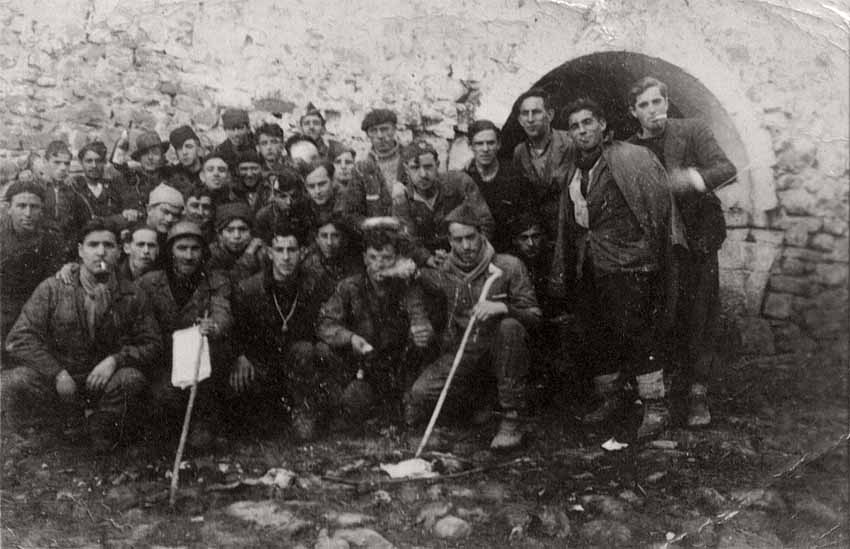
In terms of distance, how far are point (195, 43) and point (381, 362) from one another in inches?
65.9

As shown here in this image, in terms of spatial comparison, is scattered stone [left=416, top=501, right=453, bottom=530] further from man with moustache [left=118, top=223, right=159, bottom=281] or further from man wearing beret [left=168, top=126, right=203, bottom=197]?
man wearing beret [left=168, top=126, right=203, bottom=197]

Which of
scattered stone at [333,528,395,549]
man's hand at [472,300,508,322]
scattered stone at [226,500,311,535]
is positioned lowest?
scattered stone at [333,528,395,549]

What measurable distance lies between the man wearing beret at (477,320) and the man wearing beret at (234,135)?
991 mm

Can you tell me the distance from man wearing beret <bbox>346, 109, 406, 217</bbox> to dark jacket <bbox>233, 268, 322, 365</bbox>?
1.43ft

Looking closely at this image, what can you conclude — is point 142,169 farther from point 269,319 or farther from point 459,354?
point 459,354

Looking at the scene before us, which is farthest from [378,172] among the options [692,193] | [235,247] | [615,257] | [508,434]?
[692,193]

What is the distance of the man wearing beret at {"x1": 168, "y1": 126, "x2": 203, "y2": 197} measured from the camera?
3.87m

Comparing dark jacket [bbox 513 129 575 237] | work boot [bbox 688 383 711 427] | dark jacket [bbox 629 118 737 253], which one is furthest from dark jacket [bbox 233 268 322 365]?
work boot [bbox 688 383 711 427]

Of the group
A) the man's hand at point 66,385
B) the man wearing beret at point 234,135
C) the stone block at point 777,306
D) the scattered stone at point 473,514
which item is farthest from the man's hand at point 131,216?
the stone block at point 777,306

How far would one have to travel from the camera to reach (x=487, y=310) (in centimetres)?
384

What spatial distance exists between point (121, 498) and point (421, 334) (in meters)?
1.53

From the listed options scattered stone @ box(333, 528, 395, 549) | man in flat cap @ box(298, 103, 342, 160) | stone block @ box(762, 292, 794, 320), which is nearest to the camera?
scattered stone @ box(333, 528, 395, 549)

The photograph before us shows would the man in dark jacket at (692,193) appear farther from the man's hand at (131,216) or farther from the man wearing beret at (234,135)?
the man's hand at (131,216)

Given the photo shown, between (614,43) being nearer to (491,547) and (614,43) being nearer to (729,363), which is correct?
(729,363)
